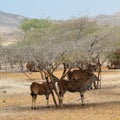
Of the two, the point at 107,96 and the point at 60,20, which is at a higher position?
the point at 60,20

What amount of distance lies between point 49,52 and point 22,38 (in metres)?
4.74

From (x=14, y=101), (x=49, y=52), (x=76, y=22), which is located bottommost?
(x=14, y=101)

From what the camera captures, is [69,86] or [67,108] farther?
[69,86]

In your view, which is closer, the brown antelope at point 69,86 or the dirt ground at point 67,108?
the dirt ground at point 67,108

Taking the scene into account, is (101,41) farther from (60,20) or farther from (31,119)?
(60,20)

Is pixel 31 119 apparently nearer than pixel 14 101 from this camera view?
Yes

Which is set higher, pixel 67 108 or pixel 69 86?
pixel 69 86

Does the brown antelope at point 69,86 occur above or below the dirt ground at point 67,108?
above

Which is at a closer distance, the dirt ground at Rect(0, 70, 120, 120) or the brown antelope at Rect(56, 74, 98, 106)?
the dirt ground at Rect(0, 70, 120, 120)

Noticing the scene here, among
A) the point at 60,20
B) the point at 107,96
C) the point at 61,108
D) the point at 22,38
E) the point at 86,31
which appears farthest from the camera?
the point at 60,20

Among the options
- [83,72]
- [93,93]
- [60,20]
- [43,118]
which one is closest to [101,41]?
[83,72]

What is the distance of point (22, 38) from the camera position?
2534cm

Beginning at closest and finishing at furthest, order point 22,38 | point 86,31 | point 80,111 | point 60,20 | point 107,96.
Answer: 1. point 80,111
2. point 22,38
3. point 107,96
4. point 86,31
5. point 60,20

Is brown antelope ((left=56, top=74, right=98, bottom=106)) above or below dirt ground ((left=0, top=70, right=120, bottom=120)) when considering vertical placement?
above
